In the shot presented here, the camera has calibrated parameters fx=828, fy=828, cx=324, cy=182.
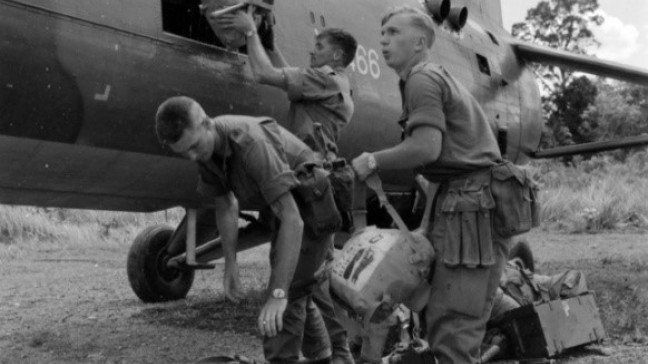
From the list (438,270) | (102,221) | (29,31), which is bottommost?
(102,221)

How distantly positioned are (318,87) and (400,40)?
133cm

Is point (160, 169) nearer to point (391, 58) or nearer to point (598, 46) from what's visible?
point (391, 58)

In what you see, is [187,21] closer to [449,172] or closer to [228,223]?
[228,223]

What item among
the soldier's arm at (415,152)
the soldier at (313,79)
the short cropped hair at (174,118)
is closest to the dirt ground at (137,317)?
the soldier at (313,79)

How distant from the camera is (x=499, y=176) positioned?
128 inches

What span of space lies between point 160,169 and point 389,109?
83.1 inches

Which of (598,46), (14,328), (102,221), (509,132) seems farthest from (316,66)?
(598,46)

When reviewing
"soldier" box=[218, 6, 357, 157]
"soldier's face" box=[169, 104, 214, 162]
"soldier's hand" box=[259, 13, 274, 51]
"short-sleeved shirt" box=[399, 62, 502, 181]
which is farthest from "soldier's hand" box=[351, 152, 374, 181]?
"soldier's hand" box=[259, 13, 274, 51]

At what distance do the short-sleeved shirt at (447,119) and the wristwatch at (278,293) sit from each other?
72 cm

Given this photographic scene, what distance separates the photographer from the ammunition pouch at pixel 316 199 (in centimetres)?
370

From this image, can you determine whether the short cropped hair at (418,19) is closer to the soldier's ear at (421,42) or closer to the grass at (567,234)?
the soldier's ear at (421,42)

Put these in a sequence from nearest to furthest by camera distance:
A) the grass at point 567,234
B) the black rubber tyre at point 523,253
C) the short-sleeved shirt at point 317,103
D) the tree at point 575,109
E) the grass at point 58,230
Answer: the short-sleeved shirt at point 317,103 → the grass at point 567,234 → the black rubber tyre at point 523,253 → the grass at point 58,230 → the tree at point 575,109

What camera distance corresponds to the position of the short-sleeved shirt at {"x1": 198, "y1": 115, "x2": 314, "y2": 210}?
11.2ft

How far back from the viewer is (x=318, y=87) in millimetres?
4605
